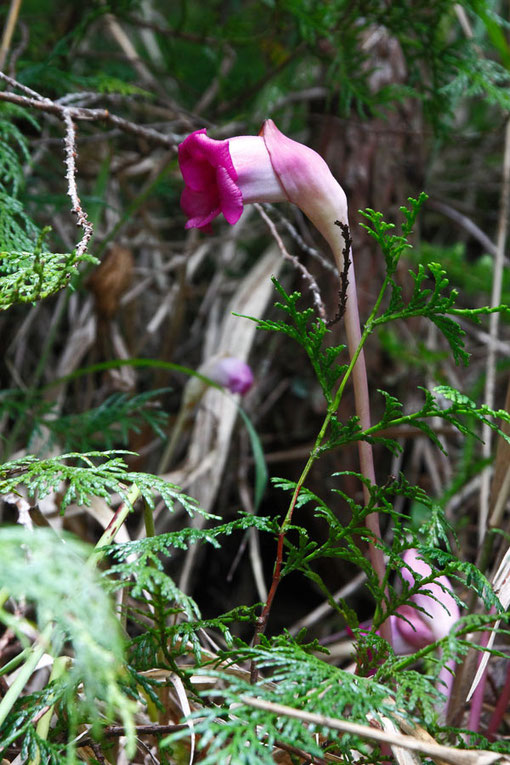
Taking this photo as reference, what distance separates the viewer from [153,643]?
24.6 inches

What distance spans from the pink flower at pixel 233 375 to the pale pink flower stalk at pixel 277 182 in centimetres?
69

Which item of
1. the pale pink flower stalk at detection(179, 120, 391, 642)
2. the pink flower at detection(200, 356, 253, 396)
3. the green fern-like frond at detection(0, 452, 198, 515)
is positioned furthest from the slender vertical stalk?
the pink flower at detection(200, 356, 253, 396)

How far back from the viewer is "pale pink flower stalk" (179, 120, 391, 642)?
2.40 feet

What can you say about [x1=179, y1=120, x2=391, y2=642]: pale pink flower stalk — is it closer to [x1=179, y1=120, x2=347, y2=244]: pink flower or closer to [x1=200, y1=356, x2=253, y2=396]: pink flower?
[x1=179, y1=120, x2=347, y2=244]: pink flower

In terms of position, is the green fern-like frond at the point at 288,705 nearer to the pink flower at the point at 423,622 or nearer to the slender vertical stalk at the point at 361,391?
the slender vertical stalk at the point at 361,391

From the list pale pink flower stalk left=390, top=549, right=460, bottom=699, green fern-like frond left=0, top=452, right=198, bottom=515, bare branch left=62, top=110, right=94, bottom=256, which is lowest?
pale pink flower stalk left=390, top=549, right=460, bottom=699

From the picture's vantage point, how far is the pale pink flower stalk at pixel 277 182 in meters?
0.73

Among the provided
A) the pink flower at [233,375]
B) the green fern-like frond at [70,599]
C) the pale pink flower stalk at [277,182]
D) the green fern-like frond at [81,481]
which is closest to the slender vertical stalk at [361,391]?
the pale pink flower stalk at [277,182]

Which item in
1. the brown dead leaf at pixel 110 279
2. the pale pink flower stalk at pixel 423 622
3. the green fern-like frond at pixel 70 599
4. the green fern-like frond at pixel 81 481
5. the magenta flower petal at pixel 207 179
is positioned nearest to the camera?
the green fern-like frond at pixel 70 599

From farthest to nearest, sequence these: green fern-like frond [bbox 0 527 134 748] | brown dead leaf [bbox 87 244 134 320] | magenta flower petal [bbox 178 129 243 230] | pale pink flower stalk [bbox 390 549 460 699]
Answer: brown dead leaf [bbox 87 244 134 320] → pale pink flower stalk [bbox 390 549 460 699] → magenta flower petal [bbox 178 129 243 230] → green fern-like frond [bbox 0 527 134 748]

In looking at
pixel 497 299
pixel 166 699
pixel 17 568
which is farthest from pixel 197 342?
pixel 17 568

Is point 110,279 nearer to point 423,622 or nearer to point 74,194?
point 74,194

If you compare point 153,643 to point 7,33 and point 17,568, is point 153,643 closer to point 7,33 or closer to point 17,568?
point 17,568

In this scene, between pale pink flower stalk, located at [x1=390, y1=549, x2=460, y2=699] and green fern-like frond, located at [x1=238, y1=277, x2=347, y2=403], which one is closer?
green fern-like frond, located at [x1=238, y1=277, x2=347, y2=403]
